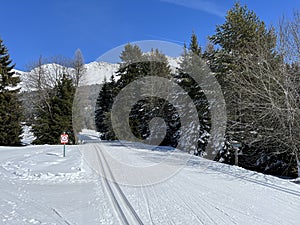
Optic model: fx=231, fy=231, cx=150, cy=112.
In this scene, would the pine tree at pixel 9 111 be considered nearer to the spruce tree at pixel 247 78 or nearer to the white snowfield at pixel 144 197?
the white snowfield at pixel 144 197

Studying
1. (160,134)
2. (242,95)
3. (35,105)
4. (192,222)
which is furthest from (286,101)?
(35,105)

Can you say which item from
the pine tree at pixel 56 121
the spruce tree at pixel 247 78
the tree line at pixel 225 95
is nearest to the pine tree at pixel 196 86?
the tree line at pixel 225 95

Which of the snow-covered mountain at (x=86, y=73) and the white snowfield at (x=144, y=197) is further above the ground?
the snow-covered mountain at (x=86, y=73)

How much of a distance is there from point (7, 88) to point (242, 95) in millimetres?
21220

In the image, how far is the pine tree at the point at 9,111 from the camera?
66.6 ft

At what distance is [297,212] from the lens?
13.5 ft

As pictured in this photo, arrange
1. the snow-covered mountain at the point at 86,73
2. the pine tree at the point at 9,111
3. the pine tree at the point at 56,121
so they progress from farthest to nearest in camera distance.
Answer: the snow-covered mountain at the point at 86,73
the pine tree at the point at 56,121
the pine tree at the point at 9,111

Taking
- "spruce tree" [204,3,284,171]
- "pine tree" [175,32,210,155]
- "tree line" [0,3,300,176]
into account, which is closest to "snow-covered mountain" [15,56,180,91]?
"tree line" [0,3,300,176]

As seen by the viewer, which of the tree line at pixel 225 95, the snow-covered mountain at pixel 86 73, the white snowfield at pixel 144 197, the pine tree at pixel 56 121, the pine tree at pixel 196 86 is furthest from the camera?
the snow-covered mountain at pixel 86 73

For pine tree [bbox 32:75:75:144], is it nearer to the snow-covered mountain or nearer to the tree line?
the tree line

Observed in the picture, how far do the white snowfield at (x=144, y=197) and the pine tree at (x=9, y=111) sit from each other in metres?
14.9

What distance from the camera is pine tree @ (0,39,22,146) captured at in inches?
799

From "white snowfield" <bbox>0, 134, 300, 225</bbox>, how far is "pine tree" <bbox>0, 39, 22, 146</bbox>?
14.9m

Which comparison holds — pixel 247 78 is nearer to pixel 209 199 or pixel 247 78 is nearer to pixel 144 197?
pixel 209 199
